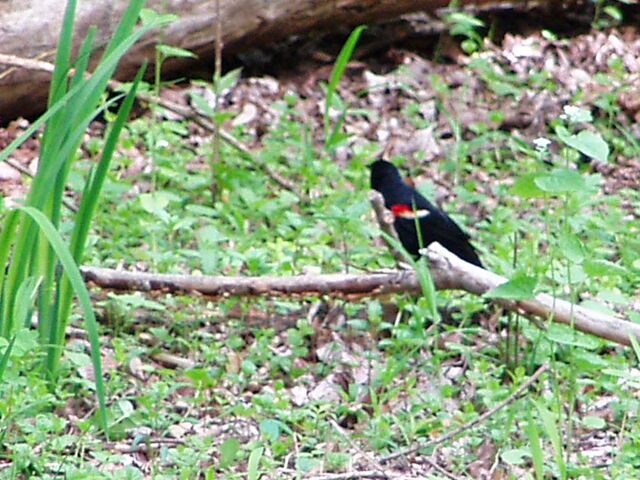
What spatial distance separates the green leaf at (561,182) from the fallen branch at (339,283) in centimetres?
72

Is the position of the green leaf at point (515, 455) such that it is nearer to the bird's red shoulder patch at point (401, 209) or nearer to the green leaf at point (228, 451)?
the green leaf at point (228, 451)

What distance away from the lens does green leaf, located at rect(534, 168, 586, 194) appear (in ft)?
8.59

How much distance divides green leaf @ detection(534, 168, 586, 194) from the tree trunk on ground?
251 cm

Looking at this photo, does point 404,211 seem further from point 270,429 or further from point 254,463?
point 254,463

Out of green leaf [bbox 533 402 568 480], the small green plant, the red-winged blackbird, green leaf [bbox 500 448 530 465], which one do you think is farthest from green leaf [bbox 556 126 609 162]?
the red-winged blackbird

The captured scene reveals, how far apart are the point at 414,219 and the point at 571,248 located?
1.57m

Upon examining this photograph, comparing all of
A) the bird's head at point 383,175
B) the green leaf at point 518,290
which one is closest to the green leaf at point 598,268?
the green leaf at point 518,290

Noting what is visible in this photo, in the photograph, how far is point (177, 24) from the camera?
17.9ft

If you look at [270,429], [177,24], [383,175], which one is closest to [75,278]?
[270,429]

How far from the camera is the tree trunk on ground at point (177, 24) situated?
4.99 meters

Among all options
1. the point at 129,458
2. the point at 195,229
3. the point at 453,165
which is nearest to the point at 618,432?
the point at 129,458

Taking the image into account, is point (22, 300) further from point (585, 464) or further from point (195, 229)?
point (195, 229)

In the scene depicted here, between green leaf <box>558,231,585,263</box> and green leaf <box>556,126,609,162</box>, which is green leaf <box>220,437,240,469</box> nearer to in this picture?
green leaf <box>558,231,585,263</box>

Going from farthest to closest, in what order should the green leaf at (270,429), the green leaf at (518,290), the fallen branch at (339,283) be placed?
the fallen branch at (339,283) < the green leaf at (270,429) < the green leaf at (518,290)
